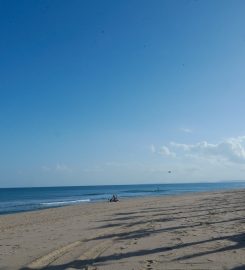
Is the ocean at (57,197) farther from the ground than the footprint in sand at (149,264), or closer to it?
farther from the ground

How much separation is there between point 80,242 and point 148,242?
7.31 feet

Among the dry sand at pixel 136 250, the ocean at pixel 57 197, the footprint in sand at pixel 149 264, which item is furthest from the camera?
the ocean at pixel 57 197

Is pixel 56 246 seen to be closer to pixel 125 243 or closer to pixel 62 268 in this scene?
pixel 125 243

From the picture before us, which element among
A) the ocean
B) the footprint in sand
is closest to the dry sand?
the footprint in sand

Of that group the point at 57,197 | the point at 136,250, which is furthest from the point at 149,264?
the point at 57,197

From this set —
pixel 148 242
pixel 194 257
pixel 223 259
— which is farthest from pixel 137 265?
pixel 148 242

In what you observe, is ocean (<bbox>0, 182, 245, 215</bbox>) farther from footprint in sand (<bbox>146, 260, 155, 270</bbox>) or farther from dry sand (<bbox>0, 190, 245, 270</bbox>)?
footprint in sand (<bbox>146, 260, 155, 270</bbox>)

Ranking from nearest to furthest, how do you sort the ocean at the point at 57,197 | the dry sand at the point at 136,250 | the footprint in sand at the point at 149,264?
the footprint in sand at the point at 149,264 < the dry sand at the point at 136,250 < the ocean at the point at 57,197

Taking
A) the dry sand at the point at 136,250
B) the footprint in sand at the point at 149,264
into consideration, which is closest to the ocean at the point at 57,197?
the dry sand at the point at 136,250

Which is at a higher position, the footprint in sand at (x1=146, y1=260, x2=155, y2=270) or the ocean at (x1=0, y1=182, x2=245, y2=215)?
the ocean at (x1=0, y1=182, x2=245, y2=215)

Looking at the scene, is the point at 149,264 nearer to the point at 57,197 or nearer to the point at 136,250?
the point at 136,250

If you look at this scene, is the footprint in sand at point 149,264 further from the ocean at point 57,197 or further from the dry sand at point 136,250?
the ocean at point 57,197

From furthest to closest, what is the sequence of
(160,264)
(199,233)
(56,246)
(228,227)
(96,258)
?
1. (228,227)
2. (199,233)
3. (56,246)
4. (96,258)
5. (160,264)

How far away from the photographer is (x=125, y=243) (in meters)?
10.4
